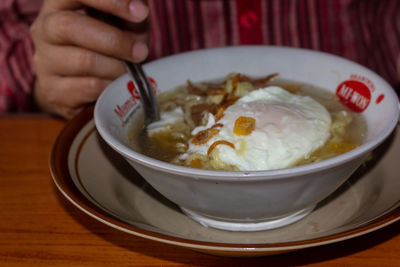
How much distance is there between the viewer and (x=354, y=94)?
3.91ft

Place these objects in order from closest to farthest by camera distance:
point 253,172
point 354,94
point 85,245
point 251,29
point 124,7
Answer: point 253,172, point 85,245, point 354,94, point 124,7, point 251,29

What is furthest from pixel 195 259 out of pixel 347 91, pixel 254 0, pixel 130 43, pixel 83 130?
pixel 254 0

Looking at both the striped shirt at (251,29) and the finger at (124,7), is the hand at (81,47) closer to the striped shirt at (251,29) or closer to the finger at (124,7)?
the finger at (124,7)

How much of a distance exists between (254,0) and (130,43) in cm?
78

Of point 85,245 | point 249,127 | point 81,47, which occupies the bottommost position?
point 85,245

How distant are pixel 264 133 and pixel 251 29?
1.12 m

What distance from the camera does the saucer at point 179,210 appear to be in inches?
30.8

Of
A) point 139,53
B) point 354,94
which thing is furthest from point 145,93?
point 354,94

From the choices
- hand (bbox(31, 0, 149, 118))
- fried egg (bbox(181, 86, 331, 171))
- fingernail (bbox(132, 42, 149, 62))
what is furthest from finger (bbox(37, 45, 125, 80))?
fried egg (bbox(181, 86, 331, 171))

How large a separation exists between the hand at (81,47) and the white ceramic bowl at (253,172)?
6.6 inches

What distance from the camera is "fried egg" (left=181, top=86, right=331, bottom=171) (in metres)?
0.95

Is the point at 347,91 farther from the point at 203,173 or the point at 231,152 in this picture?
the point at 203,173

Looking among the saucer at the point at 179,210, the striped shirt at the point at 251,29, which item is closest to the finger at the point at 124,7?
the saucer at the point at 179,210

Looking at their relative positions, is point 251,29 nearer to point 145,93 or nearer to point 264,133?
point 145,93
